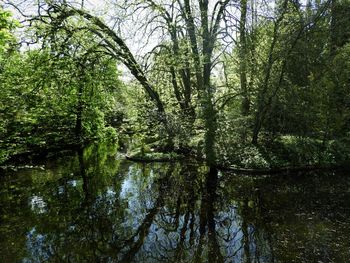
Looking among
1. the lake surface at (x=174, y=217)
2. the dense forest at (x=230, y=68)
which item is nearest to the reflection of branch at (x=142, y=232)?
the lake surface at (x=174, y=217)

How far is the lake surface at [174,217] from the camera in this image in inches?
231

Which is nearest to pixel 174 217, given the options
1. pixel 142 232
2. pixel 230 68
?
pixel 142 232

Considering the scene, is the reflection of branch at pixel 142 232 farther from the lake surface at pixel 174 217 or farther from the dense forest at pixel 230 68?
the dense forest at pixel 230 68

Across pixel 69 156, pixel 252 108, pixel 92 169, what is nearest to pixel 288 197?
pixel 252 108

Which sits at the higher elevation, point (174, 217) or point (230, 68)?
point (230, 68)

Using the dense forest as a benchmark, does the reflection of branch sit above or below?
below

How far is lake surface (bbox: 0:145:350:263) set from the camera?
5.86 m

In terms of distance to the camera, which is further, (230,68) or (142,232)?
(230,68)

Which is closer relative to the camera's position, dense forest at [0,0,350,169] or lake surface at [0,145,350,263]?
lake surface at [0,145,350,263]

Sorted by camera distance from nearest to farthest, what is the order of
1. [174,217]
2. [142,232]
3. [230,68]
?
[142,232] < [174,217] < [230,68]

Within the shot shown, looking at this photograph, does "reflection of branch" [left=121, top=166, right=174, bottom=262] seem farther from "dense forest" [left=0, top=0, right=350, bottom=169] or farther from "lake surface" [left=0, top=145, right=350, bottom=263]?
"dense forest" [left=0, top=0, right=350, bottom=169]

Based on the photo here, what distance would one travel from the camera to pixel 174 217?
7641 mm

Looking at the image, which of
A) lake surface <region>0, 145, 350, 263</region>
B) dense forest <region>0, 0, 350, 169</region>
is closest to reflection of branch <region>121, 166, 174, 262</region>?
lake surface <region>0, 145, 350, 263</region>

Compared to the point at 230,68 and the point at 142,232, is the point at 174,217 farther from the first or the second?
the point at 230,68
